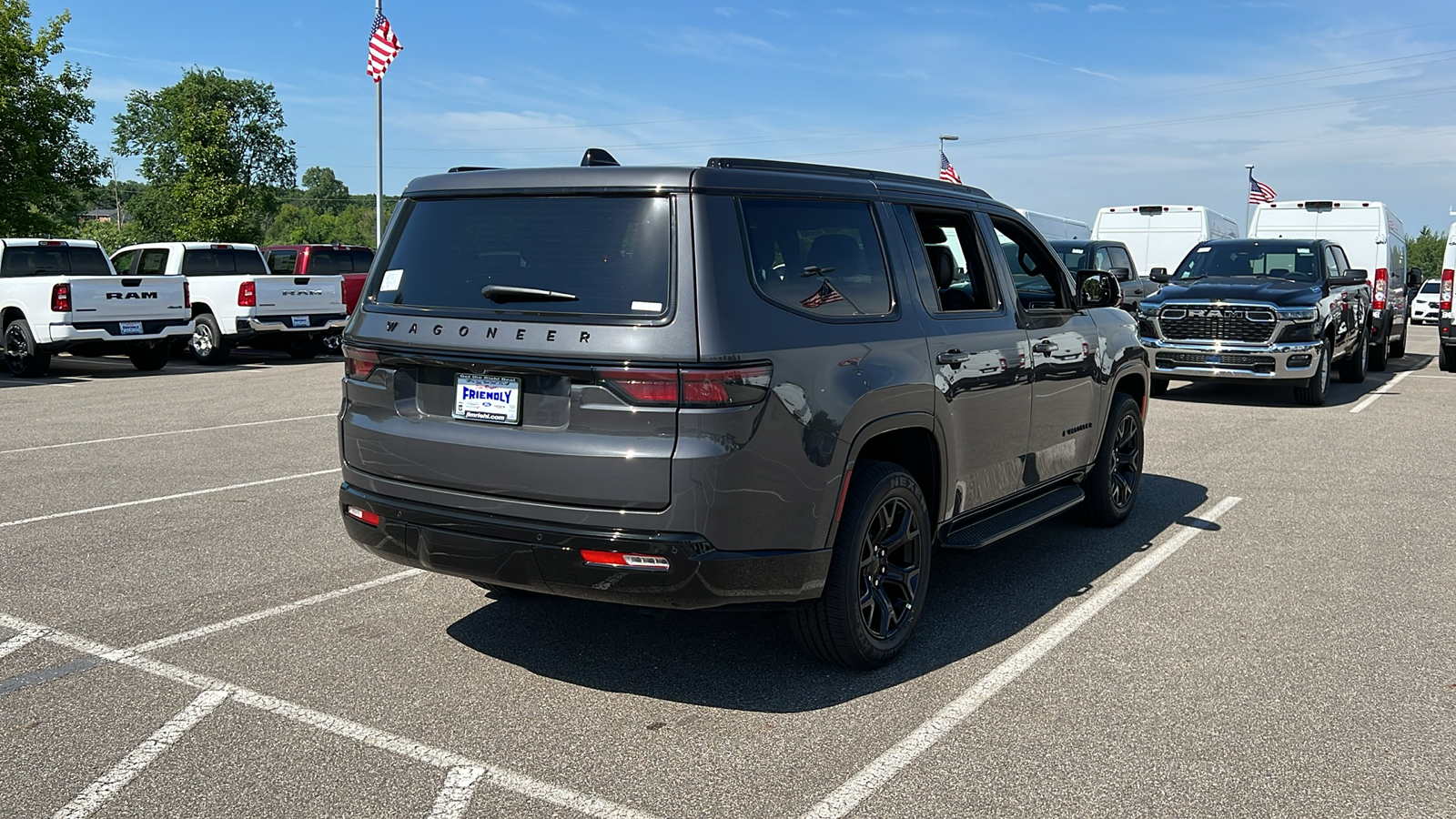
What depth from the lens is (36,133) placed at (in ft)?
94.5

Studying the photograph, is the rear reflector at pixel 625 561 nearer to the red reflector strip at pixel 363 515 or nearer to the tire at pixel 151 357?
the red reflector strip at pixel 363 515

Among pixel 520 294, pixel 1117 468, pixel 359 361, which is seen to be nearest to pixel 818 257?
pixel 520 294

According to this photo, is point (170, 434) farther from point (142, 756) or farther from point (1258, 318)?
point (1258, 318)

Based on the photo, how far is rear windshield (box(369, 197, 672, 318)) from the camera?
13.3 ft

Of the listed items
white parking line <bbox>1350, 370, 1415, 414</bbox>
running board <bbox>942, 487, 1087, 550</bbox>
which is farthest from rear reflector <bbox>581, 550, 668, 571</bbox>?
white parking line <bbox>1350, 370, 1415, 414</bbox>

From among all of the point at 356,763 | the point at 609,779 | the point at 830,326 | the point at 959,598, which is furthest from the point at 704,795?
the point at 959,598

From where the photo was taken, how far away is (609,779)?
3672 millimetres

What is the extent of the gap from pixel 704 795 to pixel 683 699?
31.0 inches

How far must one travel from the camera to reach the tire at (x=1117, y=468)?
7008 millimetres

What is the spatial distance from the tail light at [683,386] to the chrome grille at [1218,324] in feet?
36.2

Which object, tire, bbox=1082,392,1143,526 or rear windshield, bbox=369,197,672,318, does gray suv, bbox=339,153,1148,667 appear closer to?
rear windshield, bbox=369,197,672,318

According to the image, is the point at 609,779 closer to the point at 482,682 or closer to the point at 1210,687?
the point at 482,682

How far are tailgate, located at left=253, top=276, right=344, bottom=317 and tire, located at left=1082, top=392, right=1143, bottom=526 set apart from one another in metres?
15.2

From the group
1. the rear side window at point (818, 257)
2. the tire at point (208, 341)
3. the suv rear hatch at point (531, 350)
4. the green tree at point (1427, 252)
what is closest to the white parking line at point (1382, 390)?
the rear side window at point (818, 257)
